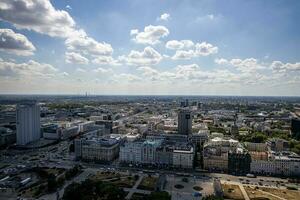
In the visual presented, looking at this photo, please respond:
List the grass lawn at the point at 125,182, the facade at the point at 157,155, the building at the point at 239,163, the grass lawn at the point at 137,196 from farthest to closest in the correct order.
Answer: the facade at the point at 157,155 → the building at the point at 239,163 → the grass lawn at the point at 125,182 → the grass lawn at the point at 137,196

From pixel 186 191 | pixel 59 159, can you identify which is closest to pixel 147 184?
pixel 186 191

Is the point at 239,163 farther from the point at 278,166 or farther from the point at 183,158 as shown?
the point at 183,158

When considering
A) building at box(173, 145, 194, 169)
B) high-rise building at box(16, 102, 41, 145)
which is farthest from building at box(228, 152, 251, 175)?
high-rise building at box(16, 102, 41, 145)

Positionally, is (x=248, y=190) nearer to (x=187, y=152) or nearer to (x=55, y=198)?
(x=187, y=152)

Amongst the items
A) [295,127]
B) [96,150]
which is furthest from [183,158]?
[295,127]

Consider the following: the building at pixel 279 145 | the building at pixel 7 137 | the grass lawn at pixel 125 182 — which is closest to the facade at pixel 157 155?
the grass lawn at pixel 125 182

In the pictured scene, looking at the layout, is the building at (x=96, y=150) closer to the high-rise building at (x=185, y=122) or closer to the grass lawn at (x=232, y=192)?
the grass lawn at (x=232, y=192)

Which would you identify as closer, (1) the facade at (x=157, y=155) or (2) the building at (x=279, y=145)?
(1) the facade at (x=157, y=155)

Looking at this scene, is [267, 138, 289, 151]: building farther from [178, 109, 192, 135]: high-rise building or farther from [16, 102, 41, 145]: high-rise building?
[16, 102, 41, 145]: high-rise building
